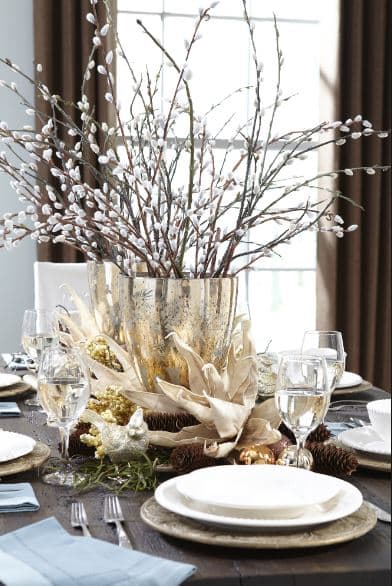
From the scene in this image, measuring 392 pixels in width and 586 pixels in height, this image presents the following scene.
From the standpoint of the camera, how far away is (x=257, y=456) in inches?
55.7

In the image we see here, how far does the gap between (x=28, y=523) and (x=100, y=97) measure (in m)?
3.42

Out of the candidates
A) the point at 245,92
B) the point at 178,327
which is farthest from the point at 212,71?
the point at 178,327

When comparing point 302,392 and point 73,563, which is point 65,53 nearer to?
point 302,392

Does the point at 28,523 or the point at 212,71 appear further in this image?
the point at 212,71

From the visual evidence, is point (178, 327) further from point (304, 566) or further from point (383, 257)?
point (383, 257)

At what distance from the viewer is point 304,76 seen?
4.96 m

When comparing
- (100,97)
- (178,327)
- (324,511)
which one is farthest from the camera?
(100,97)

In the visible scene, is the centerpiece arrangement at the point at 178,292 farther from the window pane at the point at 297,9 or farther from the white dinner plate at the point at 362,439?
the window pane at the point at 297,9

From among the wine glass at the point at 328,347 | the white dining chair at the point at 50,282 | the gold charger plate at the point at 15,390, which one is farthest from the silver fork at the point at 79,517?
the white dining chair at the point at 50,282

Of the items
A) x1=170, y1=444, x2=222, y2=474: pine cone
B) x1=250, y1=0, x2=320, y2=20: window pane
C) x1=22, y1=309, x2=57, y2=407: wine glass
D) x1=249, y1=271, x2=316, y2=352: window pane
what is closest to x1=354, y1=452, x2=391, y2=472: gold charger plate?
x1=170, y1=444, x2=222, y2=474: pine cone

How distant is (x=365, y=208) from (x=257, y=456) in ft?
11.4

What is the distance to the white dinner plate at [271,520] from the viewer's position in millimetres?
1096

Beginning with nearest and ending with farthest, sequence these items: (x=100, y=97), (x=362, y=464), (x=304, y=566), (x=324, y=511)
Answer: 1. (x=304, y=566)
2. (x=324, y=511)
3. (x=362, y=464)
4. (x=100, y=97)

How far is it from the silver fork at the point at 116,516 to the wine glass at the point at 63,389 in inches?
5.2
